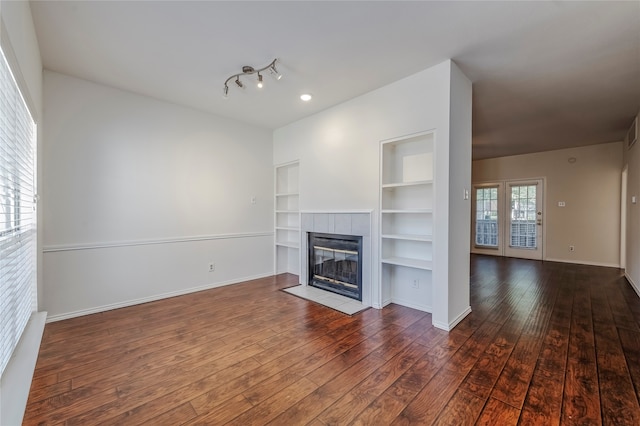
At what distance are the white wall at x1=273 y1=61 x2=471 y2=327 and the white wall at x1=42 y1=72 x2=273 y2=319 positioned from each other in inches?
44.4

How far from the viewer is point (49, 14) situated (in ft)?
6.87

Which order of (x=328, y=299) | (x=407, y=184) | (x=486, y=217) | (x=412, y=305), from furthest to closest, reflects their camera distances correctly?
(x=486, y=217) → (x=328, y=299) → (x=412, y=305) → (x=407, y=184)

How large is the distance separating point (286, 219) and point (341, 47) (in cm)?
325

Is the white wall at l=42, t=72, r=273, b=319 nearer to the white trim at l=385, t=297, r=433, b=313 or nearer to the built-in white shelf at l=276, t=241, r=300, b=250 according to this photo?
the built-in white shelf at l=276, t=241, r=300, b=250

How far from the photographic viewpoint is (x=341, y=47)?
8.20ft

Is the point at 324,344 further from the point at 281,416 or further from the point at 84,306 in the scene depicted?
the point at 84,306

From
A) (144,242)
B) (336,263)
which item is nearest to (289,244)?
(336,263)

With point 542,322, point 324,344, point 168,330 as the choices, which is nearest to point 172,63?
point 168,330

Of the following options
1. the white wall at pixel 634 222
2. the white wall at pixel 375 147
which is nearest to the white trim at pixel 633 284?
the white wall at pixel 634 222

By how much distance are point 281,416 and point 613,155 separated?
317 inches

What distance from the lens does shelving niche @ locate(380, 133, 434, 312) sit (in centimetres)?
322

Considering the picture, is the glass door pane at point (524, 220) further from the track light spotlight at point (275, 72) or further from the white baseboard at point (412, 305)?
the track light spotlight at point (275, 72)

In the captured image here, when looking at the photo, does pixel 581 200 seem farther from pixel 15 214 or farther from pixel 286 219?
pixel 15 214

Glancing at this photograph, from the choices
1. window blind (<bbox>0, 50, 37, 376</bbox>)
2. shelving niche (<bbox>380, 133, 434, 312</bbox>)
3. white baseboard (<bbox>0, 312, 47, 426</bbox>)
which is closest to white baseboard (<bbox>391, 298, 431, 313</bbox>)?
shelving niche (<bbox>380, 133, 434, 312</bbox>)
